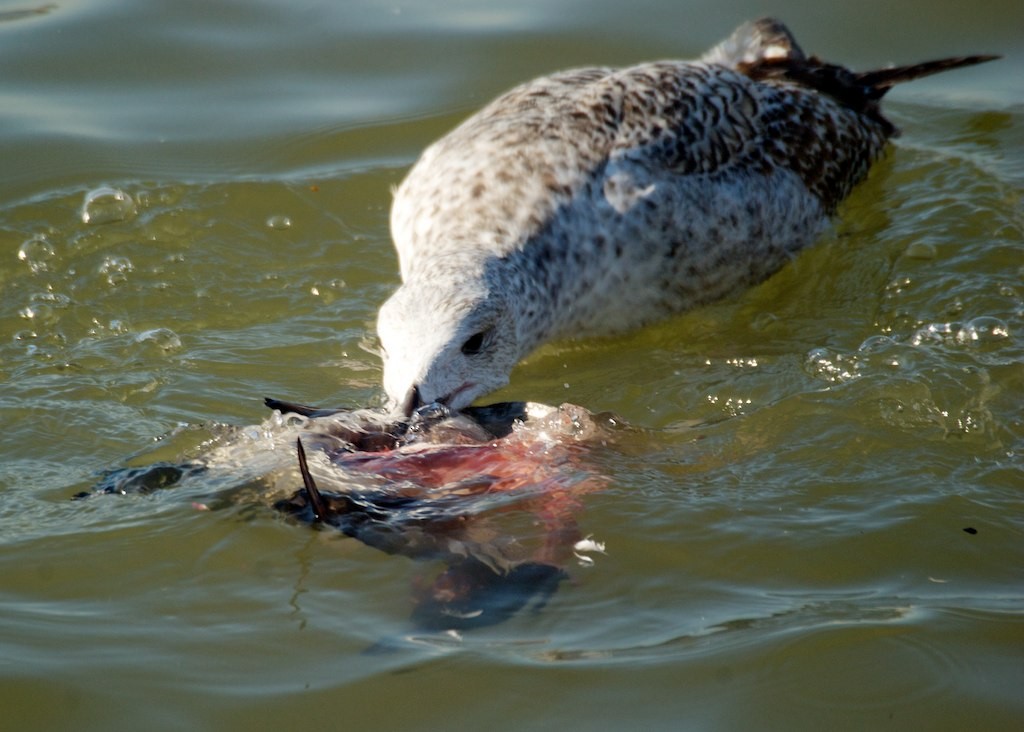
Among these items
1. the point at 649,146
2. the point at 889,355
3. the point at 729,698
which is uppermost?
the point at 649,146

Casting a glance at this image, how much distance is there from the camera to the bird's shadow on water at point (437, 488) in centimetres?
408

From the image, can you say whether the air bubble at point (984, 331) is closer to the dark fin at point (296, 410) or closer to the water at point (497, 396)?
the water at point (497, 396)

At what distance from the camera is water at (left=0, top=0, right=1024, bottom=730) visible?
12.6 ft

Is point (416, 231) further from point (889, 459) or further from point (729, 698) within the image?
point (729, 698)

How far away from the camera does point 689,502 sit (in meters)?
4.61

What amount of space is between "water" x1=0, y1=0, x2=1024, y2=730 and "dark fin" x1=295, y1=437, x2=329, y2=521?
0.70ft

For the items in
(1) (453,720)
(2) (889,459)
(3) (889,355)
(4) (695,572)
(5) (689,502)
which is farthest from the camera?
(3) (889,355)

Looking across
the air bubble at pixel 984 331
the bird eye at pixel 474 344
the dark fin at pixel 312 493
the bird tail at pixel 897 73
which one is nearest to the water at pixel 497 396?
the air bubble at pixel 984 331

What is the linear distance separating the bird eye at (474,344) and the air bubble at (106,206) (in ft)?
8.90

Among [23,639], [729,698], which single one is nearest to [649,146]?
[729,698]

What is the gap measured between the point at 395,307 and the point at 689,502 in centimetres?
132

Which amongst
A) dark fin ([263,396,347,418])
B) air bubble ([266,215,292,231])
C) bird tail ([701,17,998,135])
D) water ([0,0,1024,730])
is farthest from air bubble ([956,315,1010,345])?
air bubble ([266,215,292,231])

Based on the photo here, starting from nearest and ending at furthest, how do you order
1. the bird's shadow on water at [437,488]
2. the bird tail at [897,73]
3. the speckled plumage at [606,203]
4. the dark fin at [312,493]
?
the dark fin at [312,493] → the bird's shadow on water at [437,488] → the speckled plumage at [606,203] → the bird tail at [897,73]

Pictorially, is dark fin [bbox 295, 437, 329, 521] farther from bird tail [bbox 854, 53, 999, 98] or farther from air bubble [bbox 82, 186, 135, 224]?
bird tail [bbox 854, 53, 999, 98]
